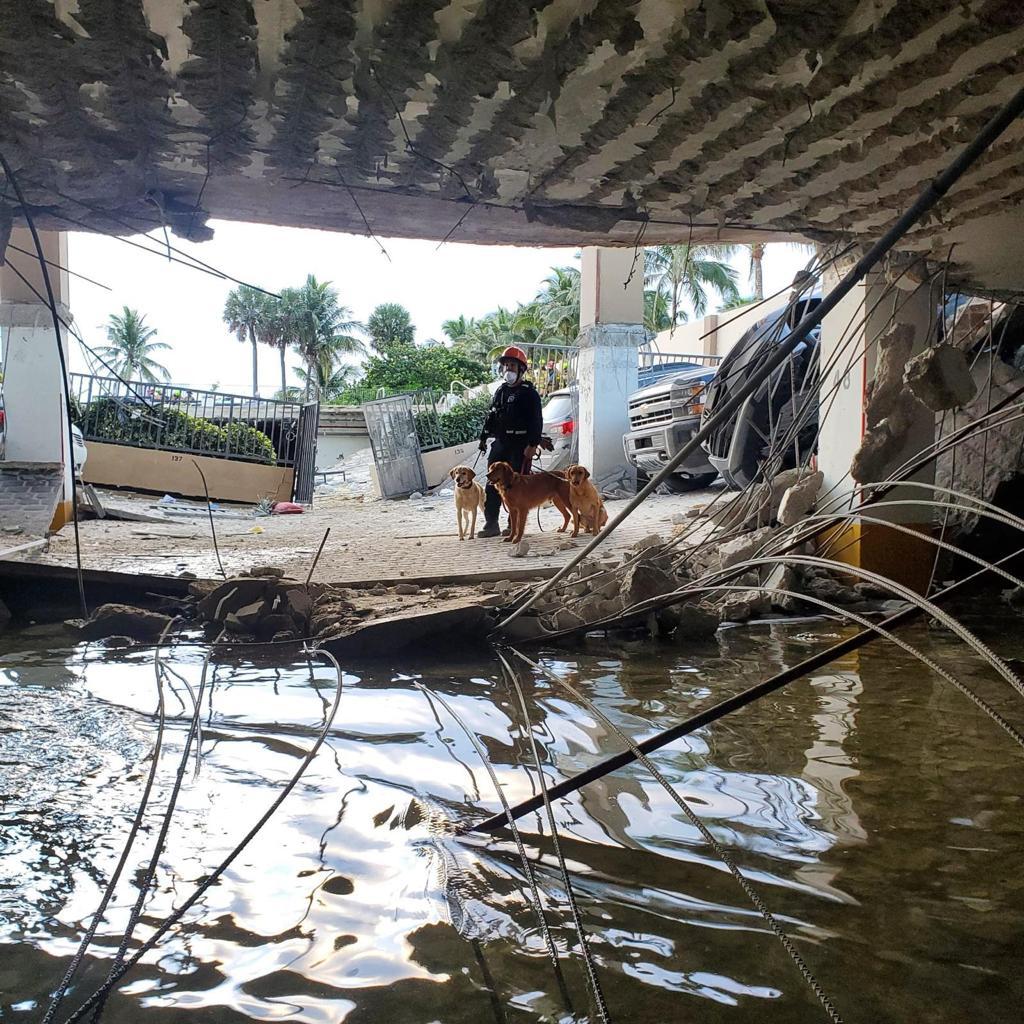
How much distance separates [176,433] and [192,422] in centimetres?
40

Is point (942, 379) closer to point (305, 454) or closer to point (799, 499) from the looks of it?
point (799, 499)

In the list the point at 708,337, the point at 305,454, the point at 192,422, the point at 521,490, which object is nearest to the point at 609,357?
the point at 521,490

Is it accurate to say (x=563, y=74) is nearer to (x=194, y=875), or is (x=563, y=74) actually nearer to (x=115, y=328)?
(x=194, y=875)

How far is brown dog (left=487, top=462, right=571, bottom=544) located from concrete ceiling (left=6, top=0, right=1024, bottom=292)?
375 centimetres

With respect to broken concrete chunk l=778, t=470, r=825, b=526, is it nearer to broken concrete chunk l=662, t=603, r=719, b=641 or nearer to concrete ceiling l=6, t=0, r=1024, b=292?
broken concrete chunk l=662, t=603, r=719, b=641

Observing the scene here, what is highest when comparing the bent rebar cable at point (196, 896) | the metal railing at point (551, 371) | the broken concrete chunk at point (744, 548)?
the metal railing at point (551, 371)

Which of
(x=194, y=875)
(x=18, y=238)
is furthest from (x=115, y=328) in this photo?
(x=194, y=875)

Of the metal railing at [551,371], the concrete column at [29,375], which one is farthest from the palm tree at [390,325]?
the concrete column at [29,375]

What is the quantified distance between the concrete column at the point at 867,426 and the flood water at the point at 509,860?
265 centimetres

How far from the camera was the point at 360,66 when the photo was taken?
3428 mm

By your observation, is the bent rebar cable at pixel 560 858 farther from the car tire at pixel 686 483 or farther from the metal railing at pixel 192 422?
the metal railing at pixel 192 422

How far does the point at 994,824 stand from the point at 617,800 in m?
1.15

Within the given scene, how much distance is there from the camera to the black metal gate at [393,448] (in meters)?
18.4

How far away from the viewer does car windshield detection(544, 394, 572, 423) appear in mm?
16594
